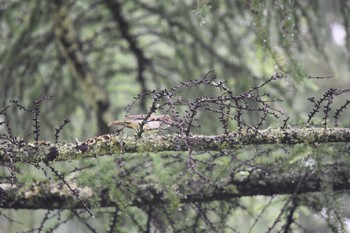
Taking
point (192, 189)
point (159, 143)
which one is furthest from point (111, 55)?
point (159, 143)

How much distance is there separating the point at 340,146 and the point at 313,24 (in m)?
1.69

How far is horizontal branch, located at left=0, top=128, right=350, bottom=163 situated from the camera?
2.41 metres

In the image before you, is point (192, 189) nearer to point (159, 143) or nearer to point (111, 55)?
point (159, 143)

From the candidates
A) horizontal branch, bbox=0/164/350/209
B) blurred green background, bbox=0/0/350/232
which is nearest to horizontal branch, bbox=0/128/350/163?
horizontal branch, bbox=0/164/350/209

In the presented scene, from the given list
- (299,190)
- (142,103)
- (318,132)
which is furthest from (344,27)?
(142,103)

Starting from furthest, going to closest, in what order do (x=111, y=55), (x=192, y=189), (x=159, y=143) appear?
(x=111, y=55), (x=192, y=189), (x=159, y=143)

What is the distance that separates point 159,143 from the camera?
2439 mm

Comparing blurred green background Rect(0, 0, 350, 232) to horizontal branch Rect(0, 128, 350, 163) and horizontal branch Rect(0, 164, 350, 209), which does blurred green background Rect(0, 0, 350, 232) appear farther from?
horizontal branch Rect(0, 128, 350, 163)

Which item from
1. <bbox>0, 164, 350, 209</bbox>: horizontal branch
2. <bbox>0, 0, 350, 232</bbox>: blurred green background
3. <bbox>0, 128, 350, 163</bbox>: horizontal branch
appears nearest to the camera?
<bbox>0, 128, 350, 163</bbox>: horizontal branch

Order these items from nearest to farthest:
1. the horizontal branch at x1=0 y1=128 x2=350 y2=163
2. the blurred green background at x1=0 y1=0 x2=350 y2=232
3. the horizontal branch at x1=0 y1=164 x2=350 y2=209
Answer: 1. the horizontal branch at x1=0 y1=128 x2=350 y2=163
2. the horizontal branch at x1=0 y1=164 x2=350 y2=209
3. the blurred green background at x1=0 y1=0 x2=350 y2=232

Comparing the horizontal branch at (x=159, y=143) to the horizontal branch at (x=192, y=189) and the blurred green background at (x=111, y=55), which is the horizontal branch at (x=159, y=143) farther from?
the blurred green background at (x=111, y=55)

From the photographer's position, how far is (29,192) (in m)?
2.96

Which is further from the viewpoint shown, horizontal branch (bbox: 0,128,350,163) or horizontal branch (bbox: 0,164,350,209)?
horizontal branch (bbox: 0,164,350,209)

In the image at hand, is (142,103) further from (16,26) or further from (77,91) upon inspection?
(16,26)
